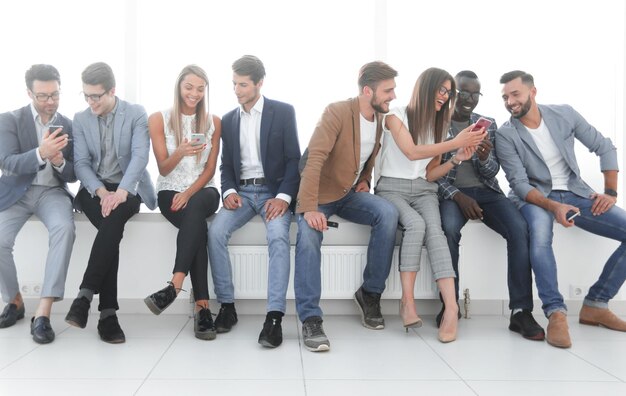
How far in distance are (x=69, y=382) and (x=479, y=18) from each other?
9.38ft

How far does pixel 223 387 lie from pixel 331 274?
1169 millimetres

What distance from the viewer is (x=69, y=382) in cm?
203

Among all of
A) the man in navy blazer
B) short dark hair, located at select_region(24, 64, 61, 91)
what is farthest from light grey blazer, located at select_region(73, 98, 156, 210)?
the man in navy blazer

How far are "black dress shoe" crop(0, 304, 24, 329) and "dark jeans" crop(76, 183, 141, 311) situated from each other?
51cm

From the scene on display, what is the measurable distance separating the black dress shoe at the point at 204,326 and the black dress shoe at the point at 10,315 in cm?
91

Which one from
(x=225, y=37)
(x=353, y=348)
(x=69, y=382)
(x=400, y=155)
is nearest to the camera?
(x=69, y=382)

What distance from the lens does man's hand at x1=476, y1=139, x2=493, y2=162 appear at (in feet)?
9.90

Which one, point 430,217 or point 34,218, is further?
point 34,218

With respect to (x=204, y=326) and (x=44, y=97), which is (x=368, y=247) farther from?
(x=44, y=97)

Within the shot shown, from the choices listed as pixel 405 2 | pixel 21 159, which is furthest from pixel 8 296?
pixel 405 2

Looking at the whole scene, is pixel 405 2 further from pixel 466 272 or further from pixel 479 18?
pixel 466 272

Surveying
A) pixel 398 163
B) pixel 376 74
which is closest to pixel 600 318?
pixel 398 163

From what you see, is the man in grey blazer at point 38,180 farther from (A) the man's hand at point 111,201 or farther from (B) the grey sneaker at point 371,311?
(B) the grey sneaker at point 371,311

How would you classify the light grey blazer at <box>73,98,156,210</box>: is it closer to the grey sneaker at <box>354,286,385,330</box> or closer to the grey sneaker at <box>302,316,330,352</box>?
the grey sneaker at <box>302,316,330,352</box>
